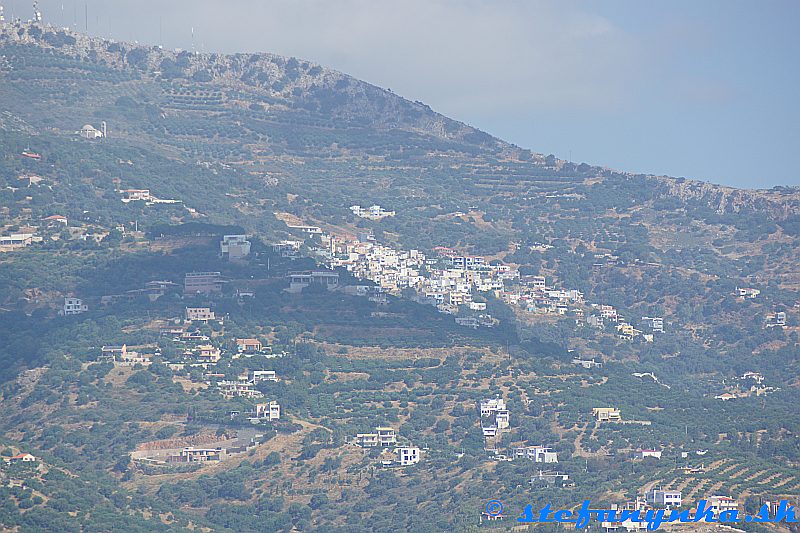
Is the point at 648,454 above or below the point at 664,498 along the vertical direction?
above

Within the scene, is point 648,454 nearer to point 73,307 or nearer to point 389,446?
point 389,446

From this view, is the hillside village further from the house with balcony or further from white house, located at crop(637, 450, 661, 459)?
white house, located at crop(637, 450, 661, 459)

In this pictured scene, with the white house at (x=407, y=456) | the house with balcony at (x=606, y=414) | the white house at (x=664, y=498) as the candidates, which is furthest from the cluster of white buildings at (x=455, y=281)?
the white house at (x=664, y=498)

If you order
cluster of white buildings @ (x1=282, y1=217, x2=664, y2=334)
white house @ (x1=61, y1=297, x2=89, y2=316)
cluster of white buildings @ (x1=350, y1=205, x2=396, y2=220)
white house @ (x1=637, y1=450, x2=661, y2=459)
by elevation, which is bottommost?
white house @ (x1=637, y1=450, x2=661, y2=459)

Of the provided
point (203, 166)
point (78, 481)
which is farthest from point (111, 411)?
point (203, 166)

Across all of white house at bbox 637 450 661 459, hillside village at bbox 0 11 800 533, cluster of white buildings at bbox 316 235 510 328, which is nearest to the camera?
hillside village at bbox 0 11 800 533

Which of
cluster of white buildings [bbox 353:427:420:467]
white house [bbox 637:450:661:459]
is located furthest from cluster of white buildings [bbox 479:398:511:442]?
white house [bbox 637:450:661:459]

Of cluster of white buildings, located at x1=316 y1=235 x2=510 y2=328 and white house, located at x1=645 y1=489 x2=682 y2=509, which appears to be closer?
white house, located at x1=645 y1=489 x2=682 y2=509

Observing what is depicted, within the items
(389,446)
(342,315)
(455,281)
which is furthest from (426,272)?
(389,446)

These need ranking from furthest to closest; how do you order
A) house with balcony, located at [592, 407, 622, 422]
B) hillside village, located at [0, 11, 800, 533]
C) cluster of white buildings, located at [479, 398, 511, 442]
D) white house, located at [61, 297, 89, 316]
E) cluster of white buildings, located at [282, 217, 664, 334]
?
1. cluster of white buildings, located at [282, 217, 664, 334]
2. white house, located at [61, 297, 89, 316]
3. house with balcony, located at [592, 407, 622, 422]
4. cluster of white buildings, located at [479, 398, 511, 442]
5. hillside village, located at [0, 11, 800, 533]

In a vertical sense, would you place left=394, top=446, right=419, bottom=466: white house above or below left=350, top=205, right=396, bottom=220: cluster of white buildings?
below

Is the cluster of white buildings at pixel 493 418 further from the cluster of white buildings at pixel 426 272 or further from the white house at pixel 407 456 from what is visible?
the cluster of white buildings at pixel 426 272

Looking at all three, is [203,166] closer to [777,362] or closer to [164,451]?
[777,362]
